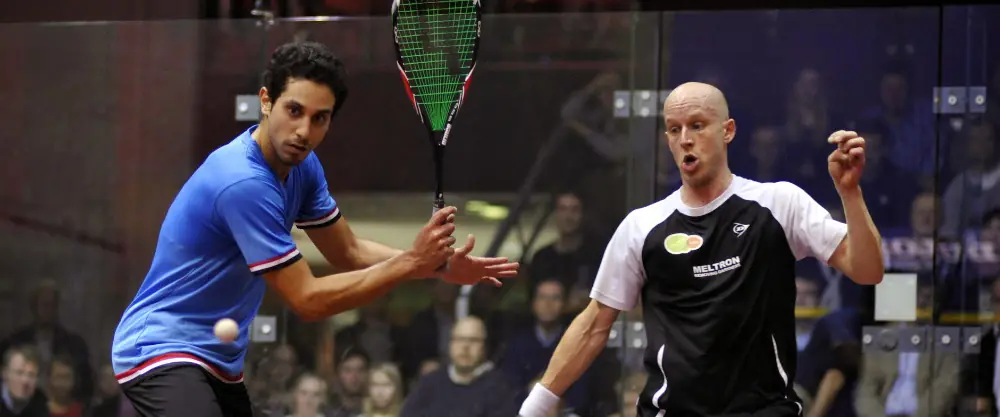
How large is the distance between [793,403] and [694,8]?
254 centimetres

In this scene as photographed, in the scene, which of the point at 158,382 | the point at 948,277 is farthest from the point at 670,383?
the point at 948,277

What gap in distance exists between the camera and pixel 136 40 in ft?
19.8

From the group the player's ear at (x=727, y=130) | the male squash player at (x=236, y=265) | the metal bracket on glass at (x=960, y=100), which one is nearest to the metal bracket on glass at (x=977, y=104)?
the metal bracket on glass at (x=960, y=100)

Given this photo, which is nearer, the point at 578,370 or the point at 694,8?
the point at 578,370

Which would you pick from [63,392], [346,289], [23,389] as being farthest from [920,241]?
[23,389]

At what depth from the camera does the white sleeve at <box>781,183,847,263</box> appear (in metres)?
3.78

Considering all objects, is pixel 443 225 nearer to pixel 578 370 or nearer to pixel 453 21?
pixel 578 370

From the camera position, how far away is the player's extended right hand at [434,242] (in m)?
3.57

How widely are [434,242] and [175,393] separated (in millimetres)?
706

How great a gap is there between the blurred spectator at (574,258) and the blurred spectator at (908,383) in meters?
1.05

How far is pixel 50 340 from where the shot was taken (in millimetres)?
6000

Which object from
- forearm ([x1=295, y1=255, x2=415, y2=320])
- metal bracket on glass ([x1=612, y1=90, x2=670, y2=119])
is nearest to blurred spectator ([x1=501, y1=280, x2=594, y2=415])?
metal bracket on glass ([x1=612, y1=90, x2=670, y2=119])

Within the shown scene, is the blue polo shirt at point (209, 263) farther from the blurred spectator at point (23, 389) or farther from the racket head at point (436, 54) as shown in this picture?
the blurred spectator at point (23, 389)

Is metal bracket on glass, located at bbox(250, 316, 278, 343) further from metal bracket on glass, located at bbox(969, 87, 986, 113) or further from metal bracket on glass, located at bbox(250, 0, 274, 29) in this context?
metal bracket on glass, located at bbox(969, 87, 986, 113)
